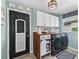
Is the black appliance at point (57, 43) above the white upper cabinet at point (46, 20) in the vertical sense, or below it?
below

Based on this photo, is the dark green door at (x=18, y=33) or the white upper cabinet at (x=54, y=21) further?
the white upper cabinet at (x=54, y=21)

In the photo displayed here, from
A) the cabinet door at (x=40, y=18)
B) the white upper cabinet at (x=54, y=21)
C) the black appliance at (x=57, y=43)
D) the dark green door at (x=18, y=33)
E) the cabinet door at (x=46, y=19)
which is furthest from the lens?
the white upper cabinet at (x=54, y=21)

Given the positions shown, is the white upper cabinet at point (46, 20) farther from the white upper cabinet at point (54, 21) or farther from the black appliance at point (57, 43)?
the black appliance at point (57, 43)

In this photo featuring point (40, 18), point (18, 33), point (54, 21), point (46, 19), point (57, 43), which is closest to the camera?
point (18, 33)

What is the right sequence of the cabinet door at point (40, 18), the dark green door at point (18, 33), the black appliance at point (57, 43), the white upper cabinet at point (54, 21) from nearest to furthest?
the dark green door at point (18, 33) < the black appliance at point (57, 43) < the cabinet door at point (40, 18) < the white upper cabinet at point (54, 21)

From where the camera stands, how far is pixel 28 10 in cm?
362

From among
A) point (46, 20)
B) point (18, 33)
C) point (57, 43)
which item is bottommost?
point (57, 43)

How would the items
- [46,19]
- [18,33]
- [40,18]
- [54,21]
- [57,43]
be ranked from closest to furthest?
[18,33]
[57,43]
[40,18]
[46,19]
[54,21]

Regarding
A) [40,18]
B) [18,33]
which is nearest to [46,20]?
[40,18]

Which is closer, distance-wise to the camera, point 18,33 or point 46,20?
point 18,33

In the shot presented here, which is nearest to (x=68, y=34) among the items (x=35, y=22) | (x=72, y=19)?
(x=72, y=19)

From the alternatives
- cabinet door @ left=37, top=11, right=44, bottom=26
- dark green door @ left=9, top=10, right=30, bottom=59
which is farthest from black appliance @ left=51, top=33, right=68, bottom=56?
dark green door @ left=9, top=10, right=30, bottom=59

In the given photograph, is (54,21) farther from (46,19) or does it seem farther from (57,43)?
(57,43)

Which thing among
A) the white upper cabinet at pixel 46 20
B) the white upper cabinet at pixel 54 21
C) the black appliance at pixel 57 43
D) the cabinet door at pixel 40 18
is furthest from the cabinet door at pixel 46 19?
the black appliance at pixel 57 43
